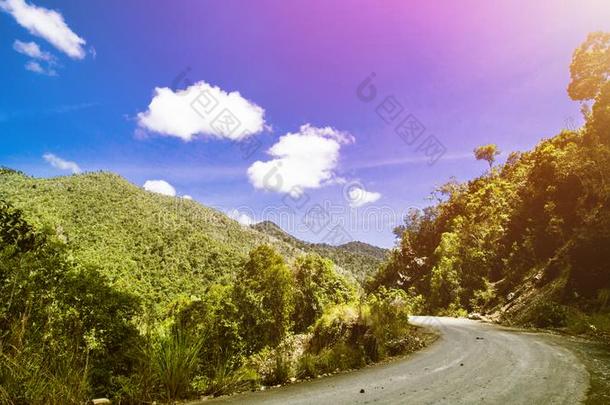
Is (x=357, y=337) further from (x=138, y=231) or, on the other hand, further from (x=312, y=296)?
(x=138, y=231)

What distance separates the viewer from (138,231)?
4311 inches

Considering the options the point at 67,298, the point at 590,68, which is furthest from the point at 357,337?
the point at 590,68

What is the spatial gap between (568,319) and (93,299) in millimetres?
20004

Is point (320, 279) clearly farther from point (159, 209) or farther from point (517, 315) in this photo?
point (159, 209)

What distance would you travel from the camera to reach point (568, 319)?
18.5 metres

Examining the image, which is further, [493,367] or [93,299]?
[93,299]

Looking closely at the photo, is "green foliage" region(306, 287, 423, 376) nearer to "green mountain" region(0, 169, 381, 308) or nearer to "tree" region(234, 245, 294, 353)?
"tree" region(234, 245, 294, 353)

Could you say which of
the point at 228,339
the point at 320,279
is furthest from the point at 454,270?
the point at 228,339

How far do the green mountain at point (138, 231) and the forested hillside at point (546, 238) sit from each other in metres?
33.6

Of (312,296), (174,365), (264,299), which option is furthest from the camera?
(312,296)

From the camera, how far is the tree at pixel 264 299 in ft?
83.1

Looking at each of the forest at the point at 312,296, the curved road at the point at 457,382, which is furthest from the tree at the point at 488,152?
the curved road at the point at 457,382

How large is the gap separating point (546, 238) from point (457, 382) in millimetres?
31457

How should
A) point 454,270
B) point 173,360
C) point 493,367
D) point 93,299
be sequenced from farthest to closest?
point 454,270, point 93,299, point 493,367, point 173,360
